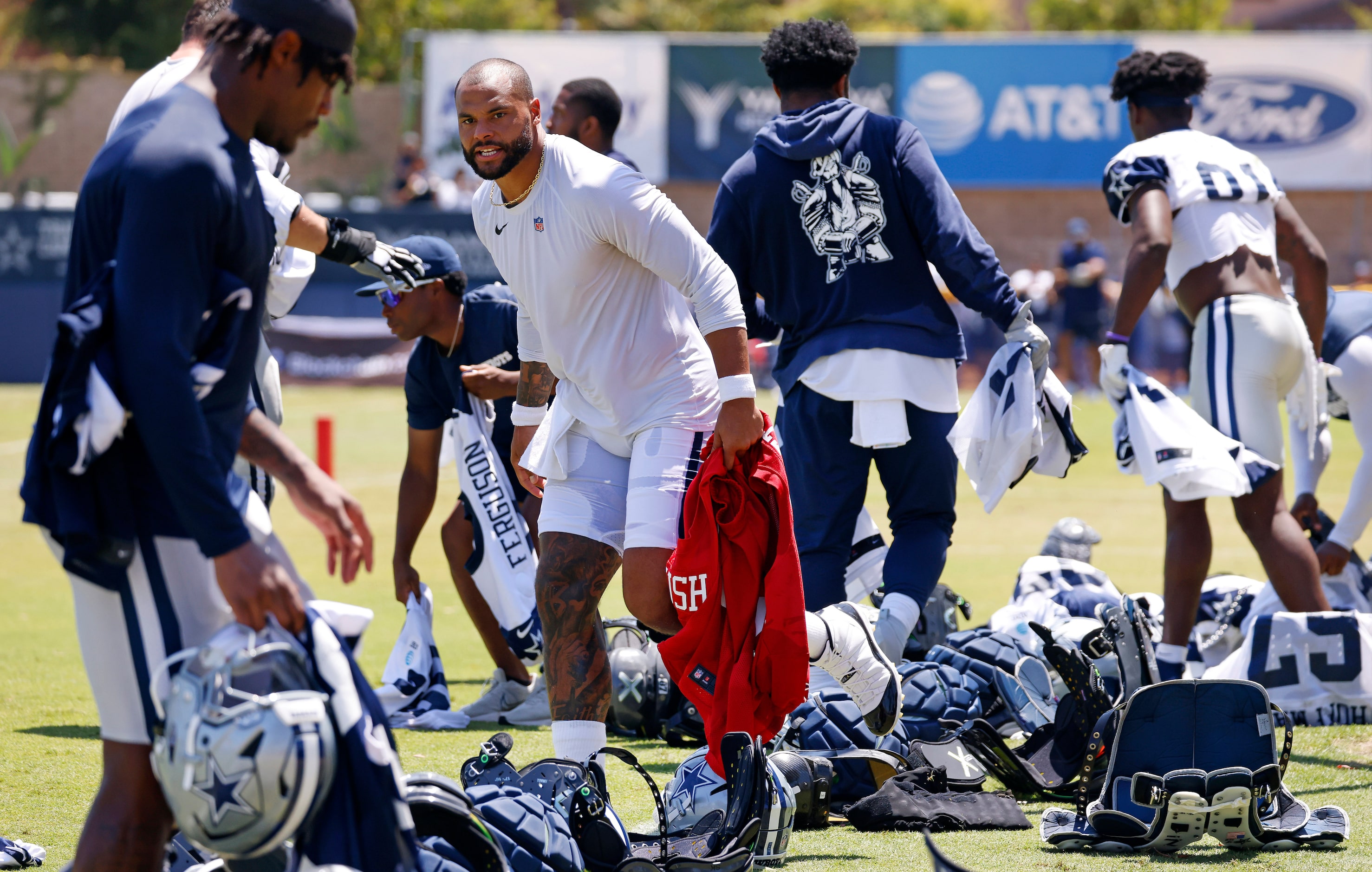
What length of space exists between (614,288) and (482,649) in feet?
11.7

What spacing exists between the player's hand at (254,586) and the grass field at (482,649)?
160 centimetres

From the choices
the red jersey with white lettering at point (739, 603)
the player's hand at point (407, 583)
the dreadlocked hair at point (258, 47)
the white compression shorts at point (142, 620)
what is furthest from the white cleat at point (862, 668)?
the dreadlocked hair at point (258, 47)

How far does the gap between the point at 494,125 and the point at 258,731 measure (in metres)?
2.06

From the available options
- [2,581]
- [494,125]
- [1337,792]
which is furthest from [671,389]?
[2,581]

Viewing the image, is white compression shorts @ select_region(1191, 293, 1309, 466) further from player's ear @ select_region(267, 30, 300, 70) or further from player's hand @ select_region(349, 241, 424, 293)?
player's ear @ select_region(267, 30, 300, 70)

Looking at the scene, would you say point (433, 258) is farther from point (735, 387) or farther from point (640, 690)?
point (735, 387)

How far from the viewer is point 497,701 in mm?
5949

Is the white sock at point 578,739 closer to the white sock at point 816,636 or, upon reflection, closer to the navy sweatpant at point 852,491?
the white sock at point 816,636

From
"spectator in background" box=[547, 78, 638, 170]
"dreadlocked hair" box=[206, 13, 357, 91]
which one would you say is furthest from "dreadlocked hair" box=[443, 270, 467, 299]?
"dreadlocked hair" box=[206, 13, 357, 91]

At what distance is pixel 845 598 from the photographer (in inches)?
212

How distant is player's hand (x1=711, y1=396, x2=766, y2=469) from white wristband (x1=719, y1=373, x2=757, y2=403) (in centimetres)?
1

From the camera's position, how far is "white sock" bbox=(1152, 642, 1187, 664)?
5723 mm

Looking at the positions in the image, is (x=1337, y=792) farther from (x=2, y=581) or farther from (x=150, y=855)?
(x=2, y=581)

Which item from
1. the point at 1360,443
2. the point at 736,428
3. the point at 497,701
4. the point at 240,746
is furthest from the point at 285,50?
the point at 1360,443
